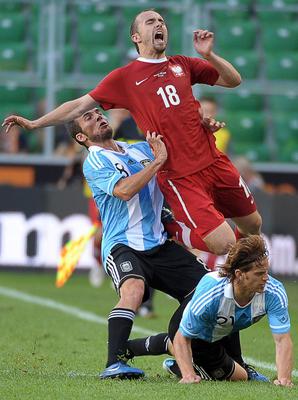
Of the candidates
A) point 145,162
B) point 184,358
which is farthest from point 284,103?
point 184,358

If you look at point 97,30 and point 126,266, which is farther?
point 97,30

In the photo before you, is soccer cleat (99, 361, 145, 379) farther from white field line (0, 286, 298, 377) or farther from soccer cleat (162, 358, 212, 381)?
white field line (0, 286, 298, 377)

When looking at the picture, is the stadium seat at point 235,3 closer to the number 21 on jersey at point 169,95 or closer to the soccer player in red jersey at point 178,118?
the soccer player in red jersey at point 178,118

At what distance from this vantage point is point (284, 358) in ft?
24.0

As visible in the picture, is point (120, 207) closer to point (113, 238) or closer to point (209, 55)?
point (113, 238)

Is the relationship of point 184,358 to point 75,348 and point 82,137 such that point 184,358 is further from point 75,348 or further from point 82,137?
point 75,348

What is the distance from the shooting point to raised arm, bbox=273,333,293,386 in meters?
7.32

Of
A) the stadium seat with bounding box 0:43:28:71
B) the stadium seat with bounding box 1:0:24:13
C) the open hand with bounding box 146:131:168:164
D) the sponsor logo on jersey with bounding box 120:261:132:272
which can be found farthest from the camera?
the stadium seat with bounding box 1:0:24:13

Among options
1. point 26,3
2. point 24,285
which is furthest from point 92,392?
point 26,3

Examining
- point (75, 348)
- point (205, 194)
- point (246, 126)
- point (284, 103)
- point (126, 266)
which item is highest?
point (284, 103)

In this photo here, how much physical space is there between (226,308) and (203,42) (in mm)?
2140

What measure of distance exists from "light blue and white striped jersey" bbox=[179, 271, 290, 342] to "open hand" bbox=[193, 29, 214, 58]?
5.99 ft

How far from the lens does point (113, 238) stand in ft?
27.7

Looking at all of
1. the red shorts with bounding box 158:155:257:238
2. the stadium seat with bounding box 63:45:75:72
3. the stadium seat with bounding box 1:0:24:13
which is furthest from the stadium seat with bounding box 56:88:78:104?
the red shorts with bounding box 158:155:257:238
